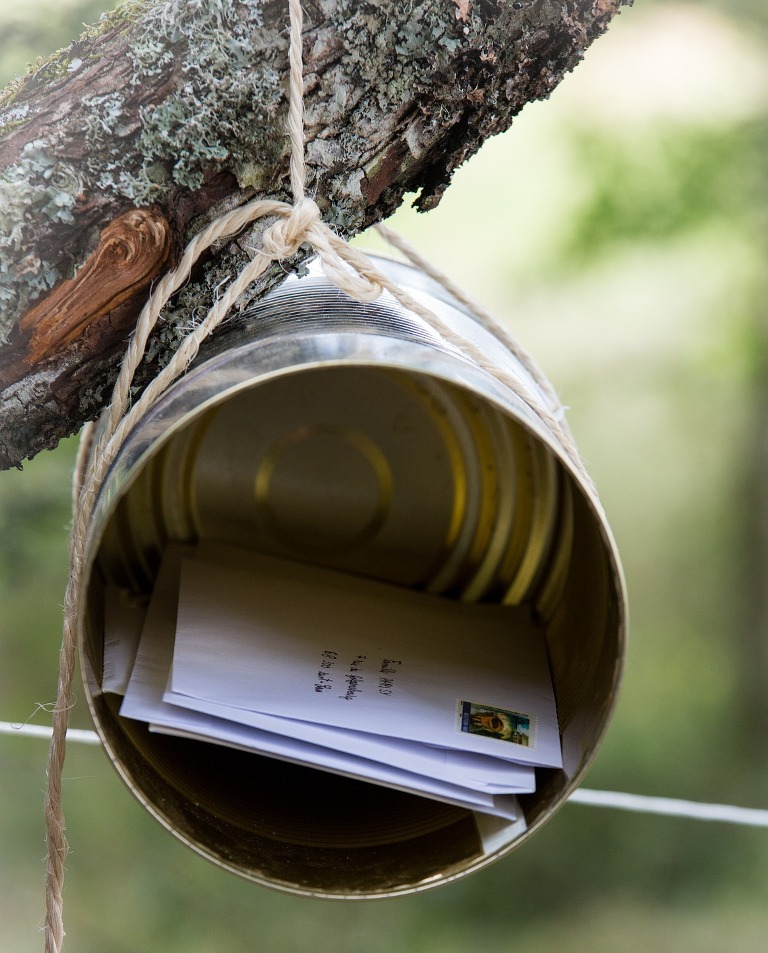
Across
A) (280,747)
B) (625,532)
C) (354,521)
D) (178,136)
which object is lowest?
(280,747)

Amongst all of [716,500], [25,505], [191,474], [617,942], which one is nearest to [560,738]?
[191,474]

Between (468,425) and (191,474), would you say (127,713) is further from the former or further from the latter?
(468,425)

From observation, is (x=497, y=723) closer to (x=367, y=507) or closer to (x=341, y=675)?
(x=341, y=675)

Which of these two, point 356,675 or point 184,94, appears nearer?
point 184,94

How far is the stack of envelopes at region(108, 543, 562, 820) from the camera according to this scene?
0.61 m

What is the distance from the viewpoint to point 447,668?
28.5 inches

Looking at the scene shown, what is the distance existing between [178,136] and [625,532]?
210 cm

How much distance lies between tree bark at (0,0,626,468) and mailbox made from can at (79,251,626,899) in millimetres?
81

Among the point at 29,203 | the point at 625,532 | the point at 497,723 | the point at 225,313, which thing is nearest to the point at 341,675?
the point at 497,723

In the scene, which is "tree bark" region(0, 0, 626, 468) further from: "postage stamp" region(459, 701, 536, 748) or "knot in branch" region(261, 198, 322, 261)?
"postage stamp" region(459, 701, 536, 748)

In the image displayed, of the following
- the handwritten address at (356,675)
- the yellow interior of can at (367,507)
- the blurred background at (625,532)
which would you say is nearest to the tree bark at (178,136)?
the yellow interior of can at (367,507)

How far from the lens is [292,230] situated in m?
0.56

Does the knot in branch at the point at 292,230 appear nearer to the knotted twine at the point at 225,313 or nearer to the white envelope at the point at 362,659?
the knotted twine at the point at 225,313

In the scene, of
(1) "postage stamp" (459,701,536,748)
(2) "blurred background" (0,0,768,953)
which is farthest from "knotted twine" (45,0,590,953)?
(2) "blurred background" (0,0,768,953)
